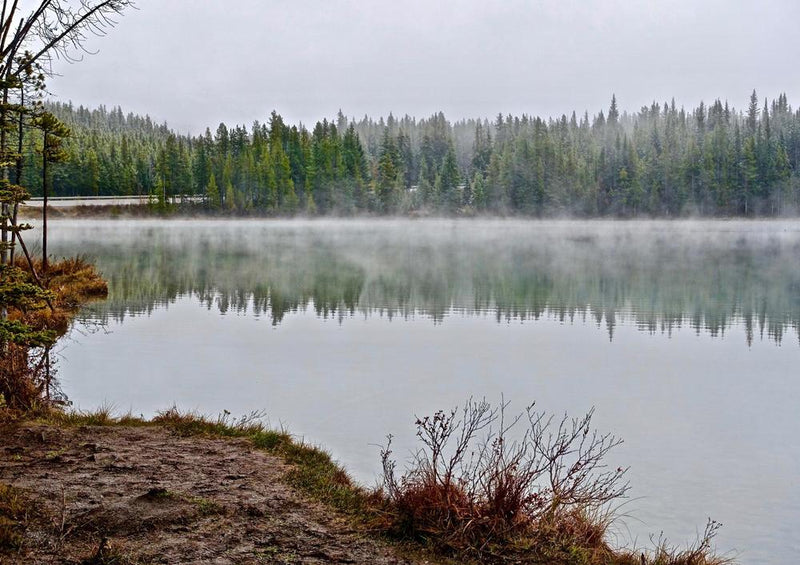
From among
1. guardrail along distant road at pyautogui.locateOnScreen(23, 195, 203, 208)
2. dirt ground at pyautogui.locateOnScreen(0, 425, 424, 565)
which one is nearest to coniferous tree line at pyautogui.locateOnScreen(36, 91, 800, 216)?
guardrail along distant road at pyautogui.locateOnScreen(23, 195, 203, 208)

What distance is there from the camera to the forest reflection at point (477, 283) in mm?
23641

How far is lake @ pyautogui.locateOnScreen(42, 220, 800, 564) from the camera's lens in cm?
930

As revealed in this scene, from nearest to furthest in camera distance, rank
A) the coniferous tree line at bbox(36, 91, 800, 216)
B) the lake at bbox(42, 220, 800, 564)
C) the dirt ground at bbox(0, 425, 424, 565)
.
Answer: the dirt ground at bbox(0, 425, 424, 565), the lake at bbox(42, 220, 800, 564), the coniferous tree line at bbox(36, 91, 800, 216)

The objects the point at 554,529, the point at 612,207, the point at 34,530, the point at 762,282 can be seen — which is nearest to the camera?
the point at 34,530

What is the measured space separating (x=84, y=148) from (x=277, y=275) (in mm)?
104686

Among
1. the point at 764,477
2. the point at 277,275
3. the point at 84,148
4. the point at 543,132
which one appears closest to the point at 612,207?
the point at 543,132

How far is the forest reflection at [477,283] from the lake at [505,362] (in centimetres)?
20

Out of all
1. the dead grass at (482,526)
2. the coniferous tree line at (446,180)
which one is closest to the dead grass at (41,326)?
the dead grass at (482,526)

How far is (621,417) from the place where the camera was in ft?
38.5

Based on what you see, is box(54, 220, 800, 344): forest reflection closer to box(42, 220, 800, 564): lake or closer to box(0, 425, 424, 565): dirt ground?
box(42, 220, 800, 564): lake

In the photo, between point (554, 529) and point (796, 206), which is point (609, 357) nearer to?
point (554, 529)

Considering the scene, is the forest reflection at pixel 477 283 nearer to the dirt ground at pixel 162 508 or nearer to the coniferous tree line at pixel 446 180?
the dirt ground at pixel 162 508

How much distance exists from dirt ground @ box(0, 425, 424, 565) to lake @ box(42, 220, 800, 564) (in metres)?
1.98

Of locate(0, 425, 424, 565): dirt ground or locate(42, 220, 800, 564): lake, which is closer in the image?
locate(0, 425, 424, 565): dirt ground
